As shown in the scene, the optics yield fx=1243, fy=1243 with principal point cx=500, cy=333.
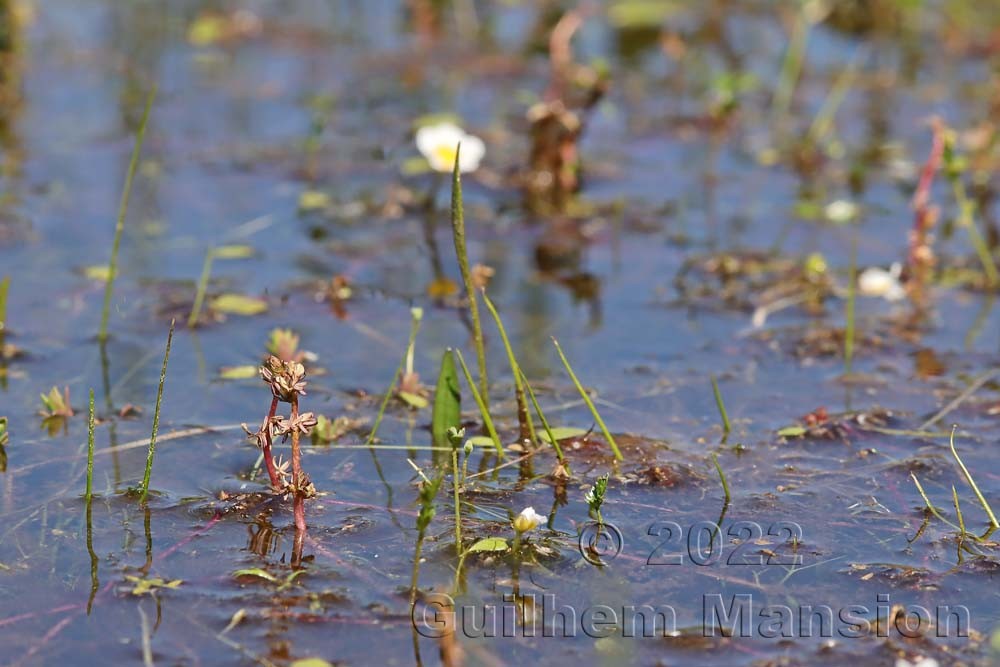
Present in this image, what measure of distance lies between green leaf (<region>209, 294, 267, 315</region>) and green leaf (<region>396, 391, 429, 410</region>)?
2.57ft

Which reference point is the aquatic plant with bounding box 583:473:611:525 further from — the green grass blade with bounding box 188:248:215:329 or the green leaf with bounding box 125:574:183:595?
the green grass blade with bounding box 188:248:215:329

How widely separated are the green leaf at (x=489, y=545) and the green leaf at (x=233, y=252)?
6.32ft

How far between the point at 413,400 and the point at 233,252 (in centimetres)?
120

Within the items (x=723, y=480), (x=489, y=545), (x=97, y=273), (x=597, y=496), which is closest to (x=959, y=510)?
(x=723, y=480)

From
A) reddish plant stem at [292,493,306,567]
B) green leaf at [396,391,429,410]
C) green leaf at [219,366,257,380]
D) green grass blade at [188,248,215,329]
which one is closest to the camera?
reddish plant stem at [292,493,306,567]

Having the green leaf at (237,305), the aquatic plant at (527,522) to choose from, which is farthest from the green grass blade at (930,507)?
the green leaf at (237,305)

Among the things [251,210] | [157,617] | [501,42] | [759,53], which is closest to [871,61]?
[759,53]

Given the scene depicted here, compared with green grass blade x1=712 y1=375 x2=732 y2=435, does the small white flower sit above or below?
above

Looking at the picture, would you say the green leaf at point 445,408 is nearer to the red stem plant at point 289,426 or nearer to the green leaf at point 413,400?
the green leaf at point 413,400

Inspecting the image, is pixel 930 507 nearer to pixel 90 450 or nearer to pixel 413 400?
pixel 413 400

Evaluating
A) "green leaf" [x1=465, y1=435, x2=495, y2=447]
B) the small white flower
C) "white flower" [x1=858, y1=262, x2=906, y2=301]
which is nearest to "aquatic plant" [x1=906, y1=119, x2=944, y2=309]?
"white flower" [x1=858, y1=262, x2=906, y2=301]

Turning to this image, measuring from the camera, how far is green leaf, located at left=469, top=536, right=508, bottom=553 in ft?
8.49

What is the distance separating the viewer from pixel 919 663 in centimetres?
223

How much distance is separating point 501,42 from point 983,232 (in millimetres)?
3038
